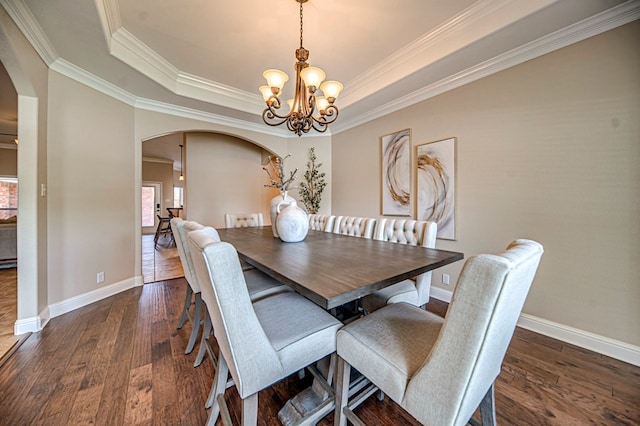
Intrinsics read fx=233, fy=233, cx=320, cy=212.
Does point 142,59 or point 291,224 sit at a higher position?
point 142,59

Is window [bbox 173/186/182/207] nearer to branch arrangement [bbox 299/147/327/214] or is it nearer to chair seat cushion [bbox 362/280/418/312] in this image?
branch arrangement [bbox 299/147/327/214]

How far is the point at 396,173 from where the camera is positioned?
3.26 m

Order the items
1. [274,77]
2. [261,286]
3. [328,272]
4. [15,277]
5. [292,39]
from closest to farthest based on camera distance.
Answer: [328,272], [261,286], [274,77], [292,39], [15,277]

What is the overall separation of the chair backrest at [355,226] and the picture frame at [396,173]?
90cm

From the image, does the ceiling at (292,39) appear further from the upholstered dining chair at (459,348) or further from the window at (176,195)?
the window at (176,195)

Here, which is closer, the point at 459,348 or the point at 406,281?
the point at 459,348

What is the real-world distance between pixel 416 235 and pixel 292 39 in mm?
2271

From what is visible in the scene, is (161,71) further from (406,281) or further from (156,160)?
(156,160)

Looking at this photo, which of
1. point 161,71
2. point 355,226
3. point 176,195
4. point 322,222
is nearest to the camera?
point 355,226

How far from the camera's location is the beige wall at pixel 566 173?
1.72 m

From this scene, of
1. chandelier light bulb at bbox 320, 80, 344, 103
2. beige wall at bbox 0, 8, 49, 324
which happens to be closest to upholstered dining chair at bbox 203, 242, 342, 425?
chandelier light bulb at bbox 320, 80, 344, 103

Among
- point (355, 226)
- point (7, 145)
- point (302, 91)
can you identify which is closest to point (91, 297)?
point (355, 226)

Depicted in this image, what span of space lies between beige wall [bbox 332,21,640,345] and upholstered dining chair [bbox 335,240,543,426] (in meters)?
1.70

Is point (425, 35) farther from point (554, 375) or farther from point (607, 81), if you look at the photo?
point (554, 375)
